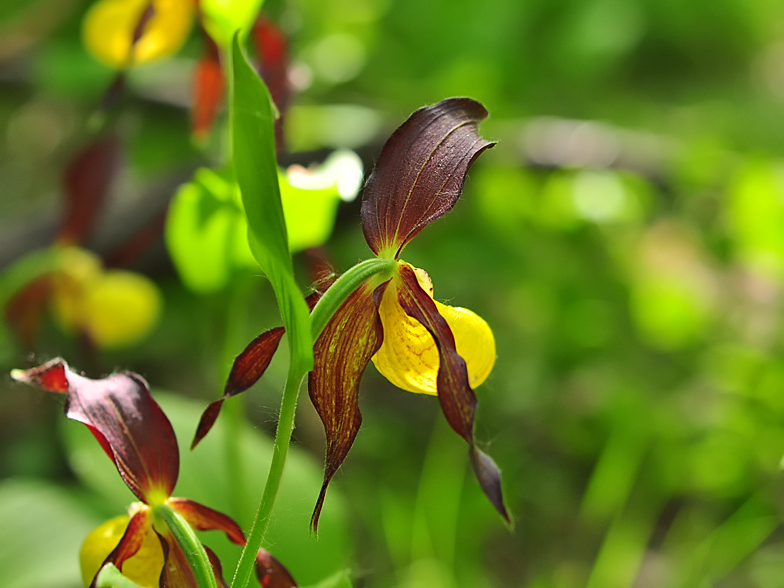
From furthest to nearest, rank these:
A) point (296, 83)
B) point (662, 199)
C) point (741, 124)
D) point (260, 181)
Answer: point (741, 124) < point (662, 199) < point (296, 83) < point (260, 181)

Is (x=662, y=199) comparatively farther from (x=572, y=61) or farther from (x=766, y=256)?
(x=572, y=61)

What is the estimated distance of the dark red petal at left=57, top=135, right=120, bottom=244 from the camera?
0.94 m

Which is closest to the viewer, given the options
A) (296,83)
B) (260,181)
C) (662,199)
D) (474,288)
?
(260,181)

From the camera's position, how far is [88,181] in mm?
960

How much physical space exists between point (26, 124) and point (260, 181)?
273 centimetres

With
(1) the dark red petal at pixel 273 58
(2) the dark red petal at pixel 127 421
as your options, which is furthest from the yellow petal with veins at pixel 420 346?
(1) the dark red petal at pixel 273 58

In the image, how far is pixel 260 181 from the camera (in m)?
0.32

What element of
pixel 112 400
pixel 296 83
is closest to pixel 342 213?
pixel 296 83

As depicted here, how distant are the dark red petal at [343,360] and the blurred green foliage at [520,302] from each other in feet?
1.00

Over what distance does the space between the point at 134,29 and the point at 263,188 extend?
1.80 feet

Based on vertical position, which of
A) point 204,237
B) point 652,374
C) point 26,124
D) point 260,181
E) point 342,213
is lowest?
point 26,124

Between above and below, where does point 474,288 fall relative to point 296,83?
below

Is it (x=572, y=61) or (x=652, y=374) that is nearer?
(x=652, y=374)

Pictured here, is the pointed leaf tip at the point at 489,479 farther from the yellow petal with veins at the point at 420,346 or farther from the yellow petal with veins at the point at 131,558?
the yellow petal with veins at the point at 131,558
